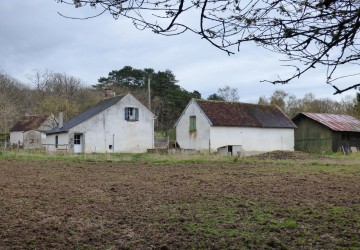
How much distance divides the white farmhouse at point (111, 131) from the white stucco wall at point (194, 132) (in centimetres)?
323

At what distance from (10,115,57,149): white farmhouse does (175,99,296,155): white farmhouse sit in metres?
26.5

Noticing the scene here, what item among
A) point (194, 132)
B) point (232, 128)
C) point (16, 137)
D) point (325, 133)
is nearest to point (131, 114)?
point (194, 132)

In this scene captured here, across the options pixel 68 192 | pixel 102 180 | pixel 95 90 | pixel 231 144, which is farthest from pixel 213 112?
pixel 95 90

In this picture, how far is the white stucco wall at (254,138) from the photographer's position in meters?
35.8

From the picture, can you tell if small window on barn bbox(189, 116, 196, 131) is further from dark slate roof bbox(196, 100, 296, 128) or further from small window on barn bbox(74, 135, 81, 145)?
small window on barn bbox(74, 135, 81, 145)

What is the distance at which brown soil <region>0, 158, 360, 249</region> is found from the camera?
5.99 m

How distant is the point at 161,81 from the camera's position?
69.9 meters

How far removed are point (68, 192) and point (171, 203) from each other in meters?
3.06

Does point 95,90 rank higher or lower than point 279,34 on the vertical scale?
higher

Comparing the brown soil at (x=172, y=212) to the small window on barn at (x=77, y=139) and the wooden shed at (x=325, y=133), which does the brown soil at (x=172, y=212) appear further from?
the wooden shed at (x=325, y=133)

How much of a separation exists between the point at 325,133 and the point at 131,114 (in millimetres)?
17551

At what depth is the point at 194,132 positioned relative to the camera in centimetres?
3716

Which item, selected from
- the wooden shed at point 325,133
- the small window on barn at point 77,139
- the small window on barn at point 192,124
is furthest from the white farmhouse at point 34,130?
the wooden shed at point 325,133

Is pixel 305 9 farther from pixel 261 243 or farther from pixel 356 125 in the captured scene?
pixel 356 125
